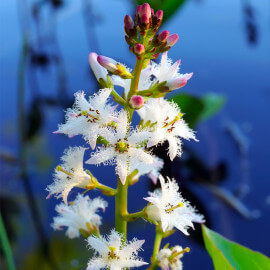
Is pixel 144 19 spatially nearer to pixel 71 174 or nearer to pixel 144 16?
pixel 144 16

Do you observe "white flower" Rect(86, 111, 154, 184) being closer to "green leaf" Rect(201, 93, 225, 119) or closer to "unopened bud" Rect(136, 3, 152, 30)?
"unopened bud" Rect(136, 3, 152, 30)

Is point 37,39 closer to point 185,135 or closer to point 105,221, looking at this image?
point 105,221

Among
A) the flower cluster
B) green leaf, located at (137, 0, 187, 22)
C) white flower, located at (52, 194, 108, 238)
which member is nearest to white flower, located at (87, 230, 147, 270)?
the flower cluster

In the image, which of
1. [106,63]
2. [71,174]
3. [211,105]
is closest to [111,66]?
[106,63]

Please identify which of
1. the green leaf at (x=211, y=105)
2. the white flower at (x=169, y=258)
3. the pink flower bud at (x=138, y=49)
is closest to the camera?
the pink flower bud at (x=138, y=49)

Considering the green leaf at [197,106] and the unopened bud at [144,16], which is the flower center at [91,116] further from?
the green leaf at [197,106]

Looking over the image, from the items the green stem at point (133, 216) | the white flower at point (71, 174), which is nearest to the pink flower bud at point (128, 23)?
the white flower at point (71, 174)

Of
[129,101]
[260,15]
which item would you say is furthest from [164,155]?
[260,15]
